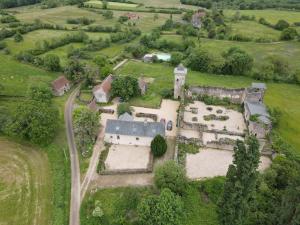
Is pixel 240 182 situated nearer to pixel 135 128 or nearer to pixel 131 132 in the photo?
pixel 131 132

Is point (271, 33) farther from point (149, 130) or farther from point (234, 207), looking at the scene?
point (234, 207)

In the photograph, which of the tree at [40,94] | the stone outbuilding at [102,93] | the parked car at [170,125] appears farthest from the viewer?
the stone outbuilding at [102,93]

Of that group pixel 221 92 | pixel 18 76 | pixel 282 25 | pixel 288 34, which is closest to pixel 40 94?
pixel 18 76

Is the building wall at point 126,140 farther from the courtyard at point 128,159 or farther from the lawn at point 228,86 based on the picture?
the lawn at point 228,86

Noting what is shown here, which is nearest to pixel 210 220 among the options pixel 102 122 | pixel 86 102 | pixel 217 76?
pixel 102 122

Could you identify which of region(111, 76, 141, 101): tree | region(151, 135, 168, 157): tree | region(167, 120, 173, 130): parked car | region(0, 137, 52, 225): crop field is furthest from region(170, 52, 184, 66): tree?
region(0, 137, 52, 225): crop field

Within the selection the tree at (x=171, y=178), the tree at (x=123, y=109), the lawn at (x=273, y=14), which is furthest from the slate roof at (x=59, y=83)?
the lawn at (x=273, y=14)
